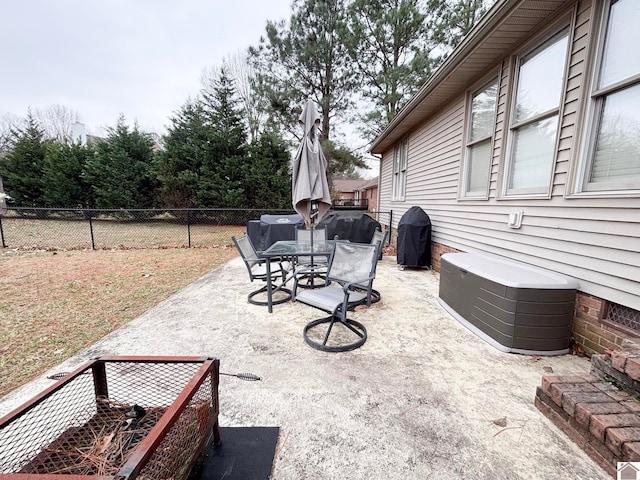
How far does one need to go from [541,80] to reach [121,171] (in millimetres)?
14522

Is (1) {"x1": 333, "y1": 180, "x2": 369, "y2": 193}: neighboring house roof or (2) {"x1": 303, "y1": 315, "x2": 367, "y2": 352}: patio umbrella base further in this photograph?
(1) {"x1": 333, "y1": 180, "x2": 369, "y2": 193}: neighboring house roof

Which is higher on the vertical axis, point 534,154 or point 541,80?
point 541,80

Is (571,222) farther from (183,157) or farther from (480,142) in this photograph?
(183,157)

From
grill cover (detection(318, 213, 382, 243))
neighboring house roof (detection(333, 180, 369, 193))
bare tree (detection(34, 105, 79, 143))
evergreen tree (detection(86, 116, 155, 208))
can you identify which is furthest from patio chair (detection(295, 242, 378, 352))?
neighboring house roof (detection(333, 180, 369, 193))

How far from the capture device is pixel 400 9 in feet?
31.3

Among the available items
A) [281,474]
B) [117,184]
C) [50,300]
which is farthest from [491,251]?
[117,184]

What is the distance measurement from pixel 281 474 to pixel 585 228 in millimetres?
2871

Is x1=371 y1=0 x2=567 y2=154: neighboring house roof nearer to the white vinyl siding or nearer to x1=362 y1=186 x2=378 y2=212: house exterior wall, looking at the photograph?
the white vinyl siding

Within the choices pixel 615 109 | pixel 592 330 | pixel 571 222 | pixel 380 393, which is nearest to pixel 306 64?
pixel 615 109

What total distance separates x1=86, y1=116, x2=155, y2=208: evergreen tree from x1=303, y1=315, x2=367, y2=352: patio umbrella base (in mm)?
12448

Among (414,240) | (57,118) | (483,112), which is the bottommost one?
(414,240)

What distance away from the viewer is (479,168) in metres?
4.06

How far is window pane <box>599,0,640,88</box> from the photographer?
2027mm

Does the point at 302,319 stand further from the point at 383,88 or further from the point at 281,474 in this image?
the point at 383,88
